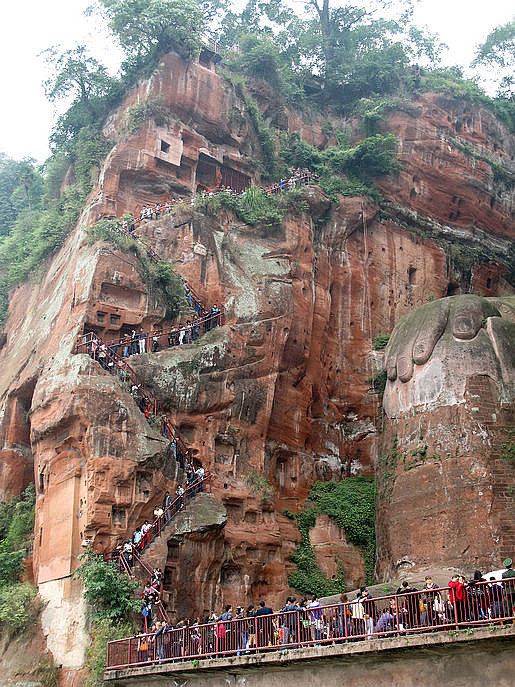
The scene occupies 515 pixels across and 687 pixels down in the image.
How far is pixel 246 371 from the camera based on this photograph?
2878cm

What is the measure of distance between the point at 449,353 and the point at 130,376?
10952 millimetres

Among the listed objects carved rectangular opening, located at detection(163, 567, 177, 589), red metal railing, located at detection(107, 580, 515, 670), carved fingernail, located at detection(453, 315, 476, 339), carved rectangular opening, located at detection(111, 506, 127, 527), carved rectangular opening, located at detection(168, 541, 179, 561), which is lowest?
red metal railing, located at detection(107, 580, 515, 670)

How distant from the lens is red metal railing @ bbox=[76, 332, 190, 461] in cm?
2575

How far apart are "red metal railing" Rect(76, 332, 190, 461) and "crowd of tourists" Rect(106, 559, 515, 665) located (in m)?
7.15

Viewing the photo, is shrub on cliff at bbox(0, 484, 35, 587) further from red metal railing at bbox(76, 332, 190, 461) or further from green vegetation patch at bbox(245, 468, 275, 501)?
green vegetation patch at bbox(245, 468, 275, 501)

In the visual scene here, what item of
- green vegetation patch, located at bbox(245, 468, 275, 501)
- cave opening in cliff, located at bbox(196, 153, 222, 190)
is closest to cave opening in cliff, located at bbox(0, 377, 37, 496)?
green vegetation patch, located at bbox(245, 468, 275, 501)

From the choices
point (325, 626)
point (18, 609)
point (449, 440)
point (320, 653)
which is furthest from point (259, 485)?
point (320, 653)

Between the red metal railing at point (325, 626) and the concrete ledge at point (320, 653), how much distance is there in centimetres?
14

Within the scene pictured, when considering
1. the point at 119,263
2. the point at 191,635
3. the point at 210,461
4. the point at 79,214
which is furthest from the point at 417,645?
the point at 79,214

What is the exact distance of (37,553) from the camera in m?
24.6

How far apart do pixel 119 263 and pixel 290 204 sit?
8779 mm

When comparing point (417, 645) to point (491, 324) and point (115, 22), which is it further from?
point (115, 22)

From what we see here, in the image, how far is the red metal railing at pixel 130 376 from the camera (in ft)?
84.5

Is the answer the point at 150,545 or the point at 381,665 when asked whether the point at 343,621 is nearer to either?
the point at 381,665
